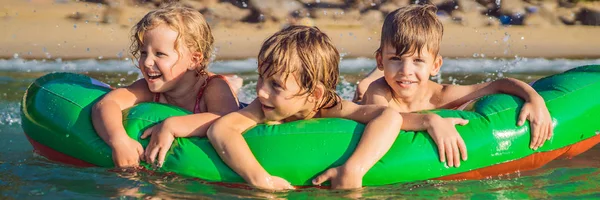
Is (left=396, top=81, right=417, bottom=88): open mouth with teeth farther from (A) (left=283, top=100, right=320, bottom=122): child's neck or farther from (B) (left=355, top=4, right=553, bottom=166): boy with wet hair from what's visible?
(A) (left=283, top=100, right=320, bottom=122): child's neck

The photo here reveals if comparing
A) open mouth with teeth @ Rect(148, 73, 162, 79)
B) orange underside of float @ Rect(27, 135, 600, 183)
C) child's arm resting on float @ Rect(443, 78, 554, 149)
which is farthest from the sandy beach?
child's arm resting on float @ Rect(443, 78, 554, 149)

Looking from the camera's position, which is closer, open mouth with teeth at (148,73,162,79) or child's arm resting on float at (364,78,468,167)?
child's arm resting on float at (364,78,468,167)

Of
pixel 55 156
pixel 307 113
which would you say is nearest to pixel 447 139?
pixel 307 113

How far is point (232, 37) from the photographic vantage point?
11320 millimetres

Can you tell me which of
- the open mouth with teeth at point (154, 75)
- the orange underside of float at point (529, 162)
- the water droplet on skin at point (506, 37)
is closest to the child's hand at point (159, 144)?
the open mouth with teeth at point (154, 75)

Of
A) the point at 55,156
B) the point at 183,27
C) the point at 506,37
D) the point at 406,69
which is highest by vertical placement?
the point at 183,27

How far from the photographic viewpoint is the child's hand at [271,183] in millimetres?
4684

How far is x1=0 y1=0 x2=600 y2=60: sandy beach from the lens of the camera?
421 inches

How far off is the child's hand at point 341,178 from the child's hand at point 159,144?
2.47 ft

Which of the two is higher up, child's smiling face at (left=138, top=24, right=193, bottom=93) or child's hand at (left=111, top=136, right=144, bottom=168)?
child's smiling face at (left=138, top=24, right=193, bottom=93)

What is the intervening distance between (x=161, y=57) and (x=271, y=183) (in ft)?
3.28

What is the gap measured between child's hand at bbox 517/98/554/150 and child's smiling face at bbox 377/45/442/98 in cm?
→ 52

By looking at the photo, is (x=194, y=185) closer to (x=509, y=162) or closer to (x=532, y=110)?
(x=509, y=162)

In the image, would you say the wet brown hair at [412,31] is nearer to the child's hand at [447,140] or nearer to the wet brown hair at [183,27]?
the child's hand at [447,140]
